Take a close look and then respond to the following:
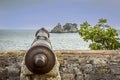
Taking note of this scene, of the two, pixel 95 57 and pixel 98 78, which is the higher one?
pixel 95 57

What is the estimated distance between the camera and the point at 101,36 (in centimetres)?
1872

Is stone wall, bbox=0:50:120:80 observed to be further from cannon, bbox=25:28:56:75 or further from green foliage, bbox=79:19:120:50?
green foliage, bbox=79:19:120:50

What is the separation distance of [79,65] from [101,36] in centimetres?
1172

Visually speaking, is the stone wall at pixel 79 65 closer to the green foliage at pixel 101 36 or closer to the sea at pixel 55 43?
the green foliage at pixel 101 36

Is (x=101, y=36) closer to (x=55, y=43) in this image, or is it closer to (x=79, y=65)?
(x=79, y=65)

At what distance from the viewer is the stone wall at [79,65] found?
6.96 metres

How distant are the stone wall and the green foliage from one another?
1099cm

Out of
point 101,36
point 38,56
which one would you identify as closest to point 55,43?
point 101,36

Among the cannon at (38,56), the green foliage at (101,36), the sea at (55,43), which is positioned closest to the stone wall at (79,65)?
the cannon at (38,56)

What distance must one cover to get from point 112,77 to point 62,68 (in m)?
A: 1.14

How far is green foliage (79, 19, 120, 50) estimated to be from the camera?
60.7ft

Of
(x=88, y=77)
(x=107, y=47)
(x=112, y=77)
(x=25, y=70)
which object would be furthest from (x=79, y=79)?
(x=107, y=47)

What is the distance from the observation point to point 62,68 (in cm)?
709

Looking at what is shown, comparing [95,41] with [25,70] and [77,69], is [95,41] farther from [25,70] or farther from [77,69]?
[25,70]
